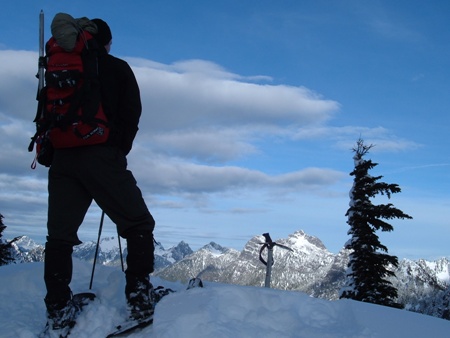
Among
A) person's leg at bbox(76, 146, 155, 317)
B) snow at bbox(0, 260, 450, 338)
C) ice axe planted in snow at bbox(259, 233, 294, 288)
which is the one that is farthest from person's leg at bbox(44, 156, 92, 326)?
ice axe planted in snow at bbox(259, 233, 294, 288)

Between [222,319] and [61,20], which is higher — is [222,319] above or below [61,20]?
below

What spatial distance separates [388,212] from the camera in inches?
931

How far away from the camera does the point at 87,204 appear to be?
16.9 feet

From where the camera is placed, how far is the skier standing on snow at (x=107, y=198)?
15.8ft

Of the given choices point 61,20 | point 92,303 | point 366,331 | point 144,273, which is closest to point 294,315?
point 366,331

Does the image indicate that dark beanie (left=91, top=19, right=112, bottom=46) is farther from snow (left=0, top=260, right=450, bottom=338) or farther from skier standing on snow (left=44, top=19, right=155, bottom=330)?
snow (left=0, top=260, right=450, bottom=338)

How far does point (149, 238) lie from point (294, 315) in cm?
164

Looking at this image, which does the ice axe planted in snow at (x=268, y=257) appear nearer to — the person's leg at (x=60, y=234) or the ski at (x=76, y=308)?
the ski at (x=76, y=308)

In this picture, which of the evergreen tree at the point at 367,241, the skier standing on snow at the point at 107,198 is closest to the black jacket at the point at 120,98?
the skier standing on snow at the point at 107,198

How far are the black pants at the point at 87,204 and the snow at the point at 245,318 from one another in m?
0.55

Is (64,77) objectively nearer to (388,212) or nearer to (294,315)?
(294,315)

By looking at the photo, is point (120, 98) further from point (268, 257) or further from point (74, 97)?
point (268, 257)

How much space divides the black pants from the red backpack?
18 centimetres

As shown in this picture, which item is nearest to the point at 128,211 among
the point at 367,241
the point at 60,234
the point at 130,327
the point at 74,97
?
the point at 60,234
